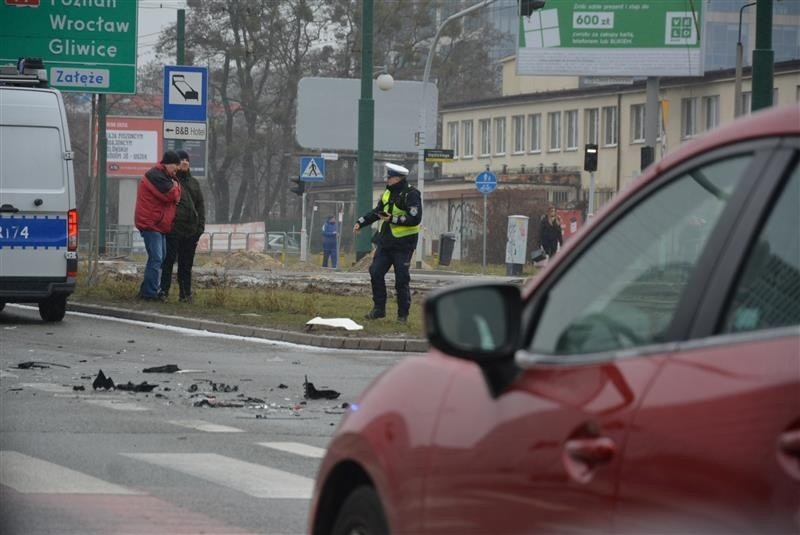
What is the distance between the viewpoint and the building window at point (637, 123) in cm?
6744

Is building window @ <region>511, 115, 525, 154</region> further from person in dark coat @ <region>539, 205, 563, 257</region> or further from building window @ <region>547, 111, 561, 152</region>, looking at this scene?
person in dark coat @ <region>539, 205, 563, 257</region>

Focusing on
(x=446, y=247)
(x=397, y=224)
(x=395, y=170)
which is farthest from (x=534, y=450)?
(x=446, y=247)

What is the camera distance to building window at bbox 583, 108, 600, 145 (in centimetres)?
7138

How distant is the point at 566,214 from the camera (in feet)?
203

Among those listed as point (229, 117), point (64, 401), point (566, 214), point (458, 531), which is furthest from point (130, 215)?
point (458, 531)

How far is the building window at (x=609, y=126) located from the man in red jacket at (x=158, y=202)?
4910 cm

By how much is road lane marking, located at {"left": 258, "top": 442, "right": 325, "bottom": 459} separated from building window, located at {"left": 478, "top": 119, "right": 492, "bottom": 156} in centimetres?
7181

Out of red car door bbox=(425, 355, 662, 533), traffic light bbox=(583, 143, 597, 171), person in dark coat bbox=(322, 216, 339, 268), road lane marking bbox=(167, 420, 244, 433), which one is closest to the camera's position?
red car door bbox=(425, 355, 662, 533)

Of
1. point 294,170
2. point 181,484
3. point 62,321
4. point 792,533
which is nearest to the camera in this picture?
point 792,533

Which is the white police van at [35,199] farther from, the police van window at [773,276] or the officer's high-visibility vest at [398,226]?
the police van window at [773,276]

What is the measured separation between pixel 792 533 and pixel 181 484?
19.7 ft

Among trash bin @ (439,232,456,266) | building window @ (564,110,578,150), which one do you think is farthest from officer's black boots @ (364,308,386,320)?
building window @ (564,110,578,150)

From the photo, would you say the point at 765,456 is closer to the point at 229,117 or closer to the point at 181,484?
the point at 181,484

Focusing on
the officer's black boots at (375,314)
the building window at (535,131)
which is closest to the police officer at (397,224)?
the officer's black boots at (375,314)
